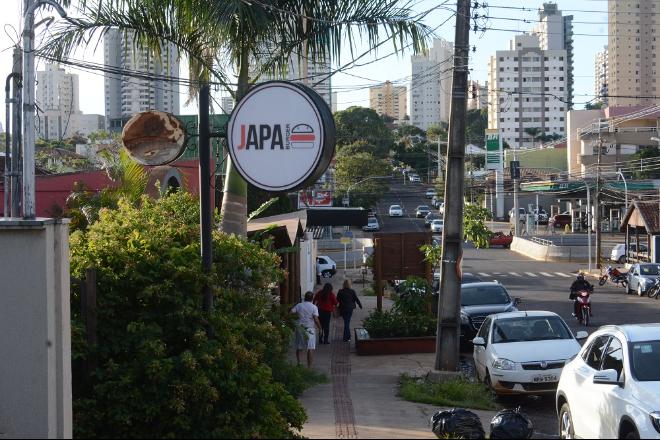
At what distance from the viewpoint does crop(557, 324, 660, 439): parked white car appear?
27.0ft

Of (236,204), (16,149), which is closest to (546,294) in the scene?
(236,204)

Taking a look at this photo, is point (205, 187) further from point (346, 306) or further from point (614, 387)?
point (346, 306)

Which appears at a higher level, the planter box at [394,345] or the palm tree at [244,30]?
the palm tree at [244,30]

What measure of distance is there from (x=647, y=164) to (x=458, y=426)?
265 feet

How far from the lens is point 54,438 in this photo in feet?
22.6

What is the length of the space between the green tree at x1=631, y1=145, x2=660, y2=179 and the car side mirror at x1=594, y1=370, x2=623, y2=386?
75938 millimetres

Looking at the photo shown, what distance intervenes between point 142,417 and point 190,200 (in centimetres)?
663

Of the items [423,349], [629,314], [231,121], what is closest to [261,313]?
[231,121]

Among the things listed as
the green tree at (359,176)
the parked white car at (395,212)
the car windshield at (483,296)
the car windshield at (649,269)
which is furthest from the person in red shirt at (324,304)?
the parked white car at (395,212)

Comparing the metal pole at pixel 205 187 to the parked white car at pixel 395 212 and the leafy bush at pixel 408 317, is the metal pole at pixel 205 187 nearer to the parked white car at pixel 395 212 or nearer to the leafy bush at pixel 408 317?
the leafy bush at pixel 408 317

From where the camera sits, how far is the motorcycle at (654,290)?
3441 cm

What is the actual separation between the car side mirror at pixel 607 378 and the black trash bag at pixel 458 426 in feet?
4.94

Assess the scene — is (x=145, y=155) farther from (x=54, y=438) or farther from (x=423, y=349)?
(x=423, y=349)

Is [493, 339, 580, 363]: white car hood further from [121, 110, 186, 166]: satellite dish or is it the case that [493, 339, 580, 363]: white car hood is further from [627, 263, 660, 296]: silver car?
[627, 263, 660, 296]: silver car
